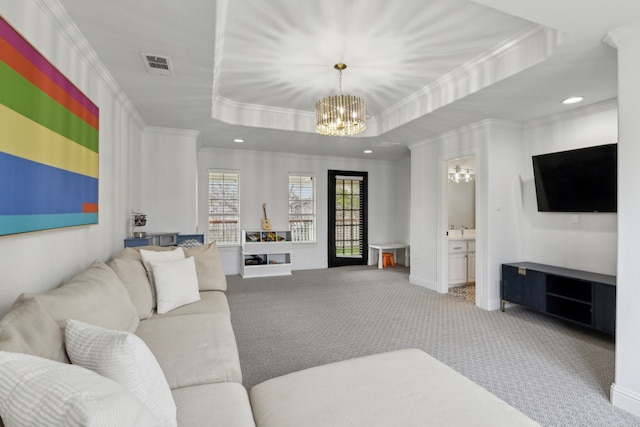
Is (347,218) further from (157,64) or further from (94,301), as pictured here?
(94,301)

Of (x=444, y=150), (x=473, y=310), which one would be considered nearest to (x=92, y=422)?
(x=473, y=310)

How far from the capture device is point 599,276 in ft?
11.0

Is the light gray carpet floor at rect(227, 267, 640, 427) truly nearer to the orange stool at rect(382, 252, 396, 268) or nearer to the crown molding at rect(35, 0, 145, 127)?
the orange stool at rect(382, 252, 396, 268)

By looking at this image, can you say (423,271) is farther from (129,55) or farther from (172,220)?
(129,55)

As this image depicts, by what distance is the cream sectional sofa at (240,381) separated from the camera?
3.81 ft

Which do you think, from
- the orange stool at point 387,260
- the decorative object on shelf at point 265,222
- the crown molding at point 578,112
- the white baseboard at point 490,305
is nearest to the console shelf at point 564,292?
the white baseboard at point 490,305

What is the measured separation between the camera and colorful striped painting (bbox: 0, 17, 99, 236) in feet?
4.90

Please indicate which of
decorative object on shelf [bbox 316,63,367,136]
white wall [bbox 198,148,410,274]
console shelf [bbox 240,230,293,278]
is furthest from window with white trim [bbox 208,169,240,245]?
decorative object on shelf [bbox 316,63,367,136]

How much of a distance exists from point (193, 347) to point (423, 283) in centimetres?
432

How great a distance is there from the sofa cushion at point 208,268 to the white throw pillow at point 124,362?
1.97m

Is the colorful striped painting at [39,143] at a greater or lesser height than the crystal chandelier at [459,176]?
lesser

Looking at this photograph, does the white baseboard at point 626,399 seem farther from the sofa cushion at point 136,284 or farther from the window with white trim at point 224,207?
the window with white trim at point 224,207

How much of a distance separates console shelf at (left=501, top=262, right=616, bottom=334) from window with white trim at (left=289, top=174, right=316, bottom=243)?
3883 millimetres

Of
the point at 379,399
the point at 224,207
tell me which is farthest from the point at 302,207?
the point at 379,399
